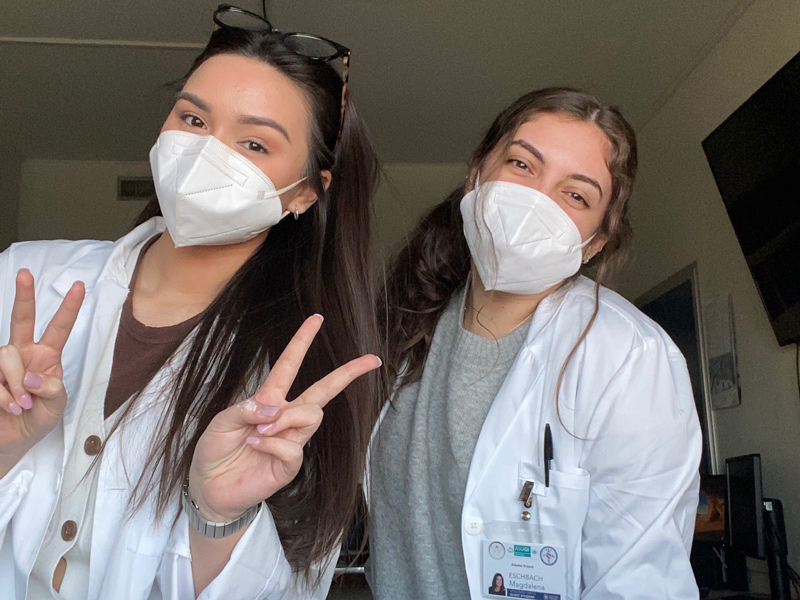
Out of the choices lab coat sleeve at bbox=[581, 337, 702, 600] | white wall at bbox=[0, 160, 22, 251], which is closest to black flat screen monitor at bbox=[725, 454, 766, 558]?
lab coat sleeve at bbox=[581, 337, 702, 600]

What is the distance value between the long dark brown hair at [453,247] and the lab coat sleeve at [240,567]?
0.58 m

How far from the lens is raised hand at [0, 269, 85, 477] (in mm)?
931

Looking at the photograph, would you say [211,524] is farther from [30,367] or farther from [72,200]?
[72,200]

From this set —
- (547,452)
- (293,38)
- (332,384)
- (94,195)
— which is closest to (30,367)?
(332,384)

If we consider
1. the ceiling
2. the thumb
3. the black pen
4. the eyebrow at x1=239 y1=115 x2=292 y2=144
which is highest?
the ceiling

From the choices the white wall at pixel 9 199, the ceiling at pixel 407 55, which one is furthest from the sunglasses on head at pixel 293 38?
the white wall at pixel 9 199

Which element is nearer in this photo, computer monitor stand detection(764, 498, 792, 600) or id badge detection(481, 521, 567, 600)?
id badge detection(481, 521, 567, 600)

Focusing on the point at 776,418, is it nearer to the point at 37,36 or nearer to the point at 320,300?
the point at 320,300

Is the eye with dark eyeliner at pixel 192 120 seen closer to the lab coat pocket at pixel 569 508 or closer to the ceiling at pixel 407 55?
the lab coat pocket at pixel 569 508

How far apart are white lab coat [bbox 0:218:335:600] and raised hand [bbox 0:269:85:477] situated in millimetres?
133

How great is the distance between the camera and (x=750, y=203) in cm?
261

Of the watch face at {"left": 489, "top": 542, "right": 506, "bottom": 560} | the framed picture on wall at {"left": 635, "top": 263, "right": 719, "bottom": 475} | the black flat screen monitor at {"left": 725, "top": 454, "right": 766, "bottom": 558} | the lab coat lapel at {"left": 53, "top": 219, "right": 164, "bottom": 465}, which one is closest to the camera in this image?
the lab coat lapel at {"left": 53, "top": 219, "right": 164, "bottom": 465}

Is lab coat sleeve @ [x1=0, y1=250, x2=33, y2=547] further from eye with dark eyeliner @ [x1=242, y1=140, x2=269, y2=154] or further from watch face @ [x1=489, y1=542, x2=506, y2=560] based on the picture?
watch face @ [x1=489, y1=542, x2=506, y2=560]

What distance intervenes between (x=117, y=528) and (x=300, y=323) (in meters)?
0.43
